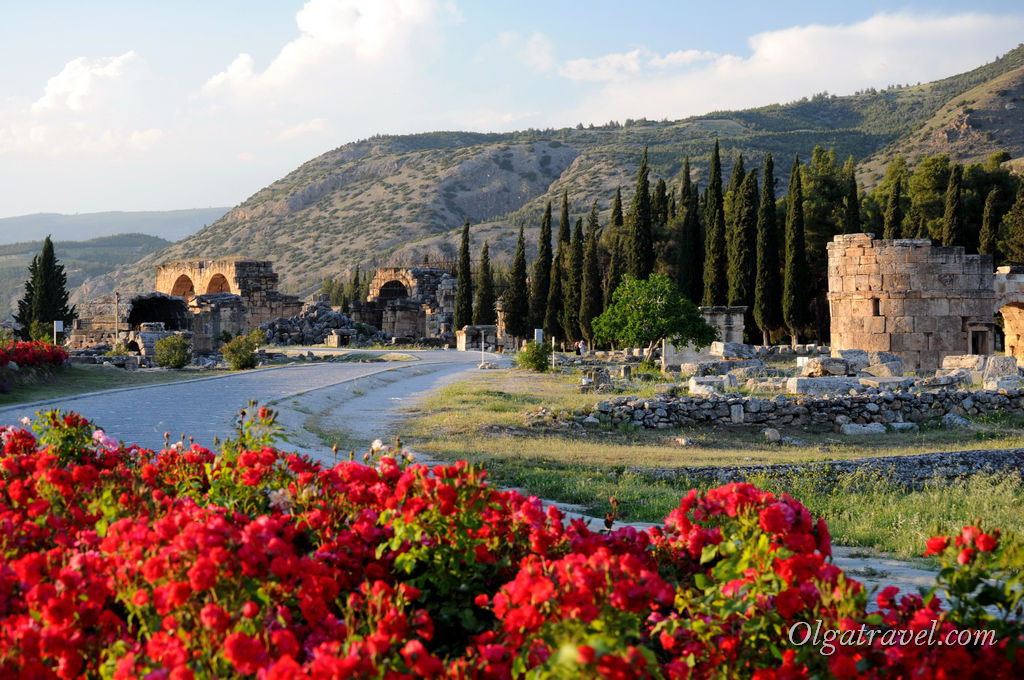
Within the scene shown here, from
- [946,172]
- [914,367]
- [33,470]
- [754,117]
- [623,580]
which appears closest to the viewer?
[623,580]

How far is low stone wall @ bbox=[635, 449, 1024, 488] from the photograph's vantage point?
921 centimetres

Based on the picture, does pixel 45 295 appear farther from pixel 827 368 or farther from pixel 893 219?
pixel 893 219

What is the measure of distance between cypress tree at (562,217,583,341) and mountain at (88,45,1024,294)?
145 ft

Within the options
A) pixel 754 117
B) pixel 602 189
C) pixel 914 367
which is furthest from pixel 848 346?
pixel 754 117

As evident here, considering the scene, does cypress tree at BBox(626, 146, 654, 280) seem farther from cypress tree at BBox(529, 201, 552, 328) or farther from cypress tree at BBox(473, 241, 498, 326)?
cypress tree at BBox(473, 241, 498, 326)

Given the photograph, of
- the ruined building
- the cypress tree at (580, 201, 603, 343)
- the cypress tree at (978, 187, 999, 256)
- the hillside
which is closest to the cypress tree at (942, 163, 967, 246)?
the cypress tree at (978, 187, 999, 256)

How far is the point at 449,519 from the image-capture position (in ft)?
10.2

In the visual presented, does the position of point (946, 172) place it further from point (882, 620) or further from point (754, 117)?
point (754, 117)

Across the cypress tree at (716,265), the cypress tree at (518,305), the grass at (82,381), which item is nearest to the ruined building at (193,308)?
the grass at (82,381)

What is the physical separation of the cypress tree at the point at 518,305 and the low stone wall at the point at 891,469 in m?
→ 31.0

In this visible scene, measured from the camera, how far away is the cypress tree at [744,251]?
33781 mm

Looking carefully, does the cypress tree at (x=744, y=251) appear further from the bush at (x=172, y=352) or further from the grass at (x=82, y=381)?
the grass at (x=82, y=381)

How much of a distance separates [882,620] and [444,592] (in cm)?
149

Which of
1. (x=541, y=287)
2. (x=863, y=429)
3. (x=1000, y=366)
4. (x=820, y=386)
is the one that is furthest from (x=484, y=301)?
(x=863, y=429)
